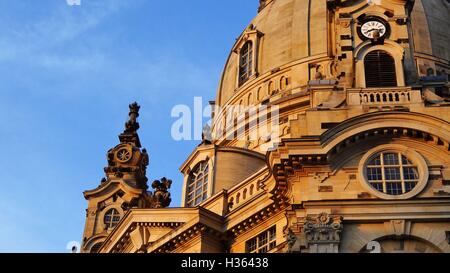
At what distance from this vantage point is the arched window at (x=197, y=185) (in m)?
44.0

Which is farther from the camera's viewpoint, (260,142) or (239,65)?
(239,65)

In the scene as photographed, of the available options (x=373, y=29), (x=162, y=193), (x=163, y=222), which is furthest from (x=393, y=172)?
(x=162, y=193)

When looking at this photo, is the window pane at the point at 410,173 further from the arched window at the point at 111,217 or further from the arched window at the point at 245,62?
the arched window at the point at 245,62

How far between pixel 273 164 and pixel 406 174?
500 cm

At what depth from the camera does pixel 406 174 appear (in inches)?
1225

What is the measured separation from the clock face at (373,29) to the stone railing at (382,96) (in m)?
3.61

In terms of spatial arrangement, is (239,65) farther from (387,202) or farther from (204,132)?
(387,202)

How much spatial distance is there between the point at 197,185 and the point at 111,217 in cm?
884

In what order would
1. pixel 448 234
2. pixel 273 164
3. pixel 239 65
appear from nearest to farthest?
pixel 448 234 < pixel 273 164 < pixel 239 65

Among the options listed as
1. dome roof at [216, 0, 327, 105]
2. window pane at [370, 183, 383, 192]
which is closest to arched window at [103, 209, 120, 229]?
dome roof at [216, 0, 327, 105]

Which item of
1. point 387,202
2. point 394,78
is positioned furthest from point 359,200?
point 394,78

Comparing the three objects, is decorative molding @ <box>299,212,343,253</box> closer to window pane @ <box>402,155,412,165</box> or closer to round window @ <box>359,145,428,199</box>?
round window @ <box>359,145,428,199</box>

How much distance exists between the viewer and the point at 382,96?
110 ft

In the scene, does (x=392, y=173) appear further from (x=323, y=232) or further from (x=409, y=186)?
(x=323, y=232)
